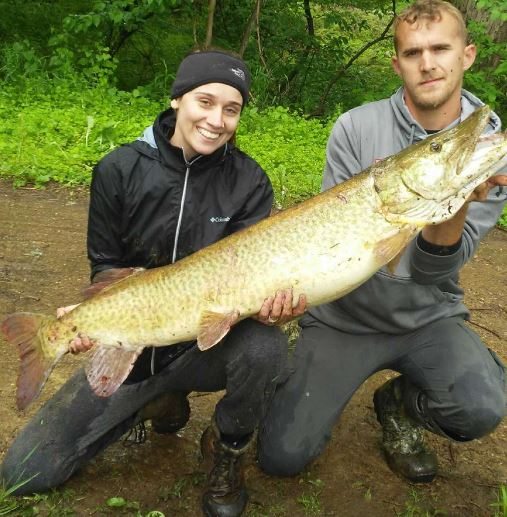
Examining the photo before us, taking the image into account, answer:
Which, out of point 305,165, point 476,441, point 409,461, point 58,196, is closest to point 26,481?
point 409,461

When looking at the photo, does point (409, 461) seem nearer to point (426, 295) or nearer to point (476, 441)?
point (476, 441)

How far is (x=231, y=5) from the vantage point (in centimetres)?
1171

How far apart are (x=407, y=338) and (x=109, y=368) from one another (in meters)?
1.49

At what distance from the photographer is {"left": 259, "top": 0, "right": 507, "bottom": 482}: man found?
10.1 ft

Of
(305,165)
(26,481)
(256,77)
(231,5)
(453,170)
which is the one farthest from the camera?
(231,5)

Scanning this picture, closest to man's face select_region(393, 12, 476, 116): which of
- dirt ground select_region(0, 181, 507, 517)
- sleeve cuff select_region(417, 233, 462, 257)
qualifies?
sleeve cuff select_region(417, 233, 462, 257)

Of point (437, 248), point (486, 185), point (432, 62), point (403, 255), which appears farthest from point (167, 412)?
point (432, 62)

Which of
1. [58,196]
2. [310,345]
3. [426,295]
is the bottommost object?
[58,196]

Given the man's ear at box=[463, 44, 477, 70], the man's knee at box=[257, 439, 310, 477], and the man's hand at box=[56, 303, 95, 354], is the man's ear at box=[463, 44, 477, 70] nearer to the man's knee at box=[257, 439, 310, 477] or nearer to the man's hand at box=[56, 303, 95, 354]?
the man's knee at box=[257, 439, 310, 477]

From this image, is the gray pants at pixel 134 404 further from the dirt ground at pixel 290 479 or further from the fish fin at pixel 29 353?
the fish fin at pixel 29 353

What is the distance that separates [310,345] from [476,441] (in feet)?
3.42

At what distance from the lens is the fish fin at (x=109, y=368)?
9.04 feet

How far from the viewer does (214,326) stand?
2.64m

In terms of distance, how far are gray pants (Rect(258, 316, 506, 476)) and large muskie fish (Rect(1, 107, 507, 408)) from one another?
717mm
